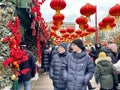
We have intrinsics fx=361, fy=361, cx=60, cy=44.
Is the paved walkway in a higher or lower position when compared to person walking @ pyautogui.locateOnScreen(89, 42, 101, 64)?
lower

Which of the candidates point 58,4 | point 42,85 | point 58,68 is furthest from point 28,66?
point 42,85

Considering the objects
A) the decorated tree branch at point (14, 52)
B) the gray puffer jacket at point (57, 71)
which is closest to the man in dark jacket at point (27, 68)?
the decorated tree branch at point (14, 52)

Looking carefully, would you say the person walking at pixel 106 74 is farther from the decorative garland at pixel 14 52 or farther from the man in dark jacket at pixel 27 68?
the decorative garland at pixel 14 52

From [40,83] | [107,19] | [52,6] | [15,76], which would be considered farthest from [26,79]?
[107,19]

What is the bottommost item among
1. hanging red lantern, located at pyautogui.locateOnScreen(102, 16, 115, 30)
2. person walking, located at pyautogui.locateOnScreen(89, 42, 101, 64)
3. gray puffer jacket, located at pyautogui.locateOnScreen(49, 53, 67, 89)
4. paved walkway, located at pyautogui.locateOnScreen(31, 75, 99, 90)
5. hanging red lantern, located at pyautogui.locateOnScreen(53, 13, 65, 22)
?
paved walkway, located at pyautogui.locateOnScreen(31, 75, 99, 90)

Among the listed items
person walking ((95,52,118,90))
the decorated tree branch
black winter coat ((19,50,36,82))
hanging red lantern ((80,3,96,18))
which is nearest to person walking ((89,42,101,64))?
hanging red lantern ((80,3,96,18))

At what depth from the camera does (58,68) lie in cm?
795

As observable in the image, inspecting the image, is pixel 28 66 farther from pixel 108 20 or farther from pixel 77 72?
pixel 108 20

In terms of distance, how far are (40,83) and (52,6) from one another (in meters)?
4.24

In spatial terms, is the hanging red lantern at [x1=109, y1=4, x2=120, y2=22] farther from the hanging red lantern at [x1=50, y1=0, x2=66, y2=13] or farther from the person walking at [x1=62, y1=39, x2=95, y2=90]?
the person walking at [x1=62, y1=39, x2=95, y2=90]

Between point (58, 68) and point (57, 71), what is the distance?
7 centimetres

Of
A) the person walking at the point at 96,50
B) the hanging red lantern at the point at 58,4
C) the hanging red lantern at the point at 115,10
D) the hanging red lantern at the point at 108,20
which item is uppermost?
the hanging red lantern at the point at 58,4

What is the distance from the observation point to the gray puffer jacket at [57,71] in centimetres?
782

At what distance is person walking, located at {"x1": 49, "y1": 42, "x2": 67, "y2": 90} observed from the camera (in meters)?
7.80
